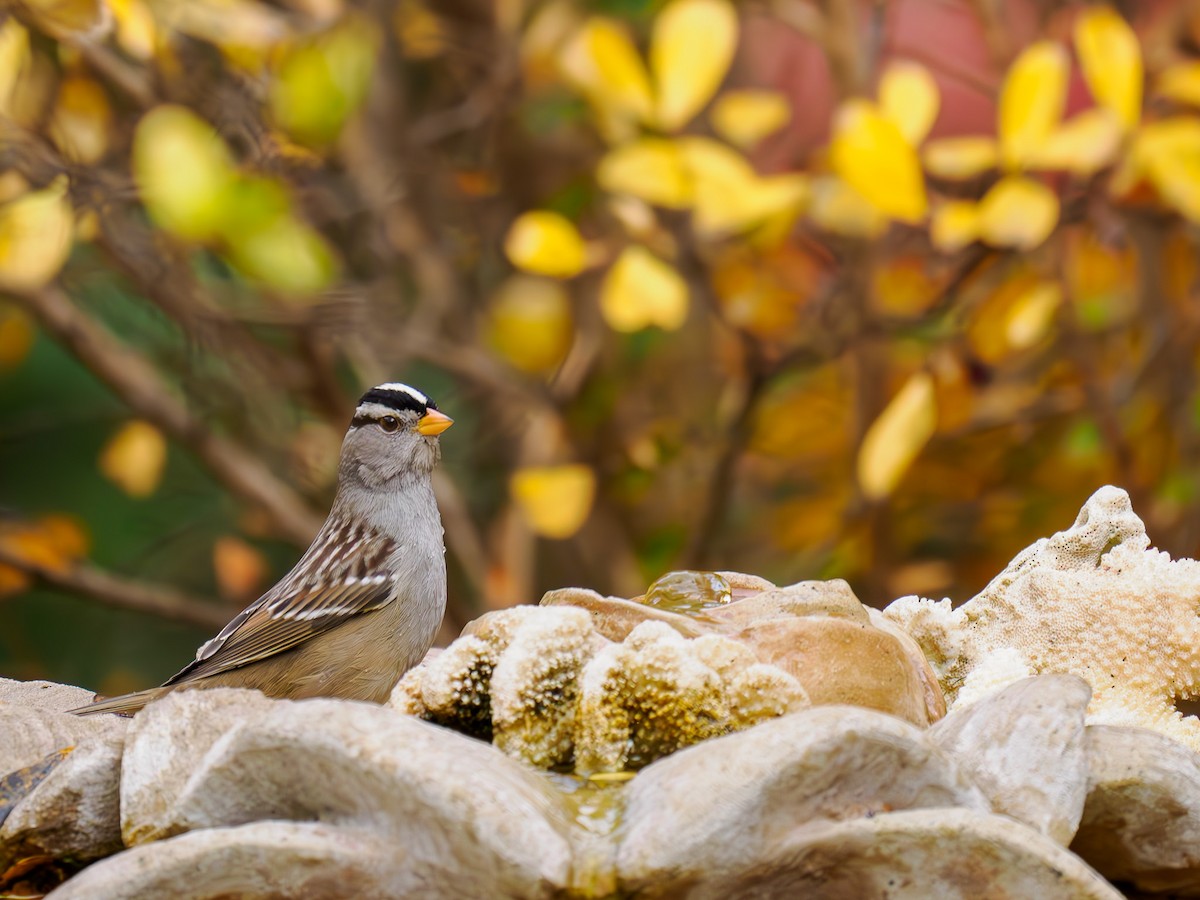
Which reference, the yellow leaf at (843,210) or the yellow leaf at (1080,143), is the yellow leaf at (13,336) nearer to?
the yellow leaf at (843,210)

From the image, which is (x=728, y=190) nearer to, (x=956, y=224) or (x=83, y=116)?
(x=956, y=224)

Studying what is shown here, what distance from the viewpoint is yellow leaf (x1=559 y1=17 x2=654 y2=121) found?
2398 millimetres

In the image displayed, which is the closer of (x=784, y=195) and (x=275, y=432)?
(x=784, y=195)

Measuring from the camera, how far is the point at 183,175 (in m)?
2.23

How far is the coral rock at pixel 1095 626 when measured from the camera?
51.5 inches

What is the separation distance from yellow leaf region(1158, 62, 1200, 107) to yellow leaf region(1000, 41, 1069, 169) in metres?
0.25

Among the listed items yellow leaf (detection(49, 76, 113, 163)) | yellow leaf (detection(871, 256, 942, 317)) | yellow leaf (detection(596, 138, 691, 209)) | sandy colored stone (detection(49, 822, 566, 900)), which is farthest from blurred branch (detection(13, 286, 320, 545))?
sandy colored stone (detection(49, 822, 566, 900))

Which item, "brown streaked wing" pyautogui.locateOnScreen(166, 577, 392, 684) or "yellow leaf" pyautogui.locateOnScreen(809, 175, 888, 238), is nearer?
"brown streaked wing" pyautogui.locateOnScreen(166, 577, 392, 684)

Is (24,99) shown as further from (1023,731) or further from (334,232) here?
(1023,731)

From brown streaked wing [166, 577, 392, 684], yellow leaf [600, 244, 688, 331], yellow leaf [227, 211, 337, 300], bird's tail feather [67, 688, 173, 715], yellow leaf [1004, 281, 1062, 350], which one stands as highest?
yellow leaf [227, 211, 337, 300]

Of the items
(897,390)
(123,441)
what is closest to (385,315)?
(123,441)

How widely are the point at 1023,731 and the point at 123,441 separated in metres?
2.34

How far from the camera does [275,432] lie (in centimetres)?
290

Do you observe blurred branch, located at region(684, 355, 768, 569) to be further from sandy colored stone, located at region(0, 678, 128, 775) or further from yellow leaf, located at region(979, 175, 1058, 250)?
sandy colored stone, located at region(0, 678, 128, 775)
